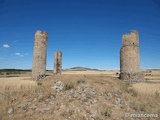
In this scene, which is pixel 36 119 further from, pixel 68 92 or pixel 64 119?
pixel 68 92

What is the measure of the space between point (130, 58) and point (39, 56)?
1393cm

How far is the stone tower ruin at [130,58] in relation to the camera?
2203 centimetres

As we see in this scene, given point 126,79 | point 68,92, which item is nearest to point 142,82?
point 126,79

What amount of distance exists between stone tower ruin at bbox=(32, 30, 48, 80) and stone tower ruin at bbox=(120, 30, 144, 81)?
486 inches

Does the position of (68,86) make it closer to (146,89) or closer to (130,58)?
(146,89)

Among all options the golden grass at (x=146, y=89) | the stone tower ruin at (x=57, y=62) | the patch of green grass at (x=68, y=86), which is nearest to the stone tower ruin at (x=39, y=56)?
the stone tower ruin at (x=57, y=62)

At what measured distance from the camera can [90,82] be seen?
14.2 m

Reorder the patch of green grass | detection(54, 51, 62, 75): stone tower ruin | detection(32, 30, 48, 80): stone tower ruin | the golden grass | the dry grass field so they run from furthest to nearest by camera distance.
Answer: detection(54, 51, 62, 75): stone tower ruin → detection(32, 30, 48, 80): stone tower ruin → the golden grass → the patch of green grass → the dry grass field

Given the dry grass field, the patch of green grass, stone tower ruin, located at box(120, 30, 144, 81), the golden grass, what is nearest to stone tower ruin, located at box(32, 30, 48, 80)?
the dry grass field

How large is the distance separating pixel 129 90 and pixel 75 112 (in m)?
7.26

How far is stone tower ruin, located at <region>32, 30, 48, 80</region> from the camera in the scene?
23.5 m

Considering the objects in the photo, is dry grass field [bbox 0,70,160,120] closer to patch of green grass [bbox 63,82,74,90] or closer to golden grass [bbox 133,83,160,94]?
patch of green grass [bbox 63,82,74,90]

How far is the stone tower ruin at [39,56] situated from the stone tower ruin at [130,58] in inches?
486

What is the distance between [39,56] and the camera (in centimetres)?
2362
